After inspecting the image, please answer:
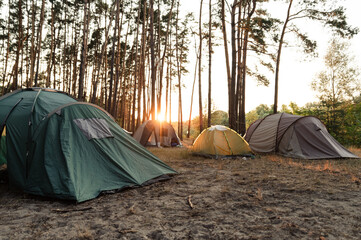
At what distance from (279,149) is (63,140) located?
8101 millimetres

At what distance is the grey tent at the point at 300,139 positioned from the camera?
27.2 feet

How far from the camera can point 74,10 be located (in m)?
19.0

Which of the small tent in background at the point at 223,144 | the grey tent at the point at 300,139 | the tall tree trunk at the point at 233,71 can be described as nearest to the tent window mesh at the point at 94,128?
the small tent in background at the point at 223,144

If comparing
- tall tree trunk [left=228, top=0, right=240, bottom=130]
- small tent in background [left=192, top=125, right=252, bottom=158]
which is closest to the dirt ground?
small tent in background [left=192, top=125, right=252, bottom=158]

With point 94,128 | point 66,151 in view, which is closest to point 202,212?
point 66,151

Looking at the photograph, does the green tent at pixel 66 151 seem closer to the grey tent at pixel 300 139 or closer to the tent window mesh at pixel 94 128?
the tent window mesh at pixel 94 128

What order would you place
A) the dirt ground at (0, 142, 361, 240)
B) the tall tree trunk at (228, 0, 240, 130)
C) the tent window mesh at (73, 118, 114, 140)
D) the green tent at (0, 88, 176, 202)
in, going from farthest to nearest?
the tall tree trunk at (228, 0, 240, 130), the tent window mesh at (73, 118, 114, 140), the green tent at (0, 88, 176, 202), the dirt ground at (0, 142, 361, 240)

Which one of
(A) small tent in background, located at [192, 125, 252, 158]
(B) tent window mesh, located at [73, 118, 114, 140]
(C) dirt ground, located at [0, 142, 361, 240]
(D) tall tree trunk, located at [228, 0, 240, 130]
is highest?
(D) tall tree trunk, located at [228, 0, 240, 130]

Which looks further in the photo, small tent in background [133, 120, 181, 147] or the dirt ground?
small tent in background [133, 120, 181, 147]

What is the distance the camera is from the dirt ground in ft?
8.47

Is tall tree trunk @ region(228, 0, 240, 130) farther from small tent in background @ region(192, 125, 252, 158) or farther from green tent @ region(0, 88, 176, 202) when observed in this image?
green tent @ region(0, 88, 176, 202)

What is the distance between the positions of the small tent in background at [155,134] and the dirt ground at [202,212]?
7347mm

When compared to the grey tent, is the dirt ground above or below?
below

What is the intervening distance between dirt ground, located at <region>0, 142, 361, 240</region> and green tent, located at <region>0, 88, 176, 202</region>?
0.81ft
